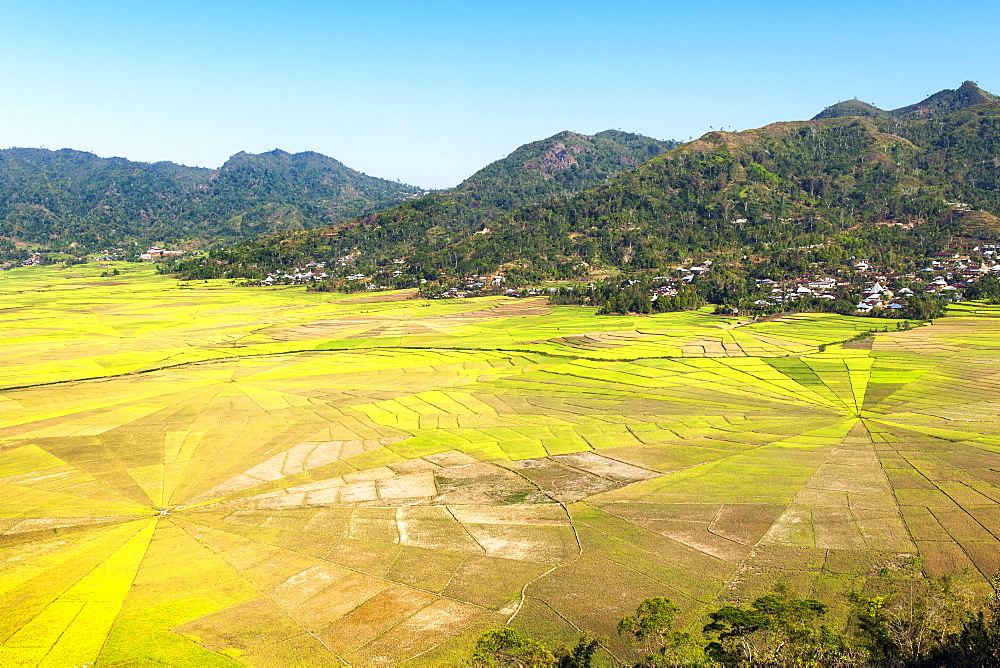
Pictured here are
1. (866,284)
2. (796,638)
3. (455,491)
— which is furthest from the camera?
(866,284)

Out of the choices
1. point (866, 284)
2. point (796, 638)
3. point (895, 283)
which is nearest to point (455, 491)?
point (796, 638)

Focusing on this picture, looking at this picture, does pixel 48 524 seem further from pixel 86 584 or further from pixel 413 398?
pixel 413 398

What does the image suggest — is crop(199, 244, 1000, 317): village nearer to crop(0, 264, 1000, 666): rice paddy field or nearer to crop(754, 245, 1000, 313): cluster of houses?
crop(754, 245, 1000, 313): cluster of houses

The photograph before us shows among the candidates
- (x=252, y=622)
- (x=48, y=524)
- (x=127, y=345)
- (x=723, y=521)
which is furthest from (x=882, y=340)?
(x=127, y=345)

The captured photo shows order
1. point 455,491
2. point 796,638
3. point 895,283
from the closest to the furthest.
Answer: point 796,638
point 455,491
point 895,283

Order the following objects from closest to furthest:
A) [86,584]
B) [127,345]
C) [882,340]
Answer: [86,584] < [882,340] < [127,345]

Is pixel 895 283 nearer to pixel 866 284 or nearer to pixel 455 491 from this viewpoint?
pixel 866 284

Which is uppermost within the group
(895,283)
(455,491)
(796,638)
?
(895,283)

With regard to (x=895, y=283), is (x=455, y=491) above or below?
below

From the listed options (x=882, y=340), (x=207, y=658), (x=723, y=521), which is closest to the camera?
(x=207, y=658)

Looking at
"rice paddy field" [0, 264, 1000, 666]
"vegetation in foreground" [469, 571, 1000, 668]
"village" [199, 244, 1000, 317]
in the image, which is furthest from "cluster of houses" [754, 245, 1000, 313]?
"vegetation in foreground" [469, 571, 1000, 668]
